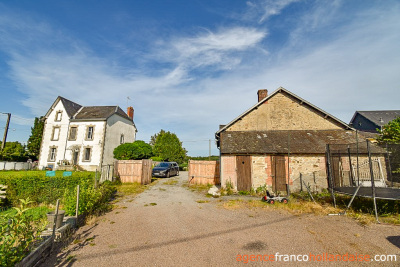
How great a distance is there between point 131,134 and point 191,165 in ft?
59.4

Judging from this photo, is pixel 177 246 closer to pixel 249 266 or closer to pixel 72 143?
pixel 249 266

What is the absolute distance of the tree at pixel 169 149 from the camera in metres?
34.1

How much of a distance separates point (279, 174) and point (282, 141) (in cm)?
286

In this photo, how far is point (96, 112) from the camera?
26.3 m

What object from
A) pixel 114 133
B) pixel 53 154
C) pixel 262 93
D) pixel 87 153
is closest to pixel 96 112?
pixel 114 133

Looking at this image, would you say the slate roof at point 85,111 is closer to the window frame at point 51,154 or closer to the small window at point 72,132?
the small window at point 72,132

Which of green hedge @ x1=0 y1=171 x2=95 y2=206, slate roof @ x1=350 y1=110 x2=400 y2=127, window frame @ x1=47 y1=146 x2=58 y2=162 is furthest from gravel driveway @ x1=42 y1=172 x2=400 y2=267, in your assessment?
slate roof @ x1=350 y1=110 x2=400 y2=127

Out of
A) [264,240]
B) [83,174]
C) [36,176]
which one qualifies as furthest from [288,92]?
[36,176]

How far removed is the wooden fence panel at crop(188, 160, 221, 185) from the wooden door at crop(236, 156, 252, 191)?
3.10m

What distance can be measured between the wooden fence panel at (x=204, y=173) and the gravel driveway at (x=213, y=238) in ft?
24.3

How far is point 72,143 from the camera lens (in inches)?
953

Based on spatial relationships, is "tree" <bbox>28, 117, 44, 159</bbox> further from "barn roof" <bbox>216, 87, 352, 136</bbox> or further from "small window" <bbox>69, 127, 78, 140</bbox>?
"barn roof" <bbox>216, 87, 352, 136</bbox>

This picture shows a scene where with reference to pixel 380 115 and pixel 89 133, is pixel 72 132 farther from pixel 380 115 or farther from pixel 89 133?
pixel 380 115

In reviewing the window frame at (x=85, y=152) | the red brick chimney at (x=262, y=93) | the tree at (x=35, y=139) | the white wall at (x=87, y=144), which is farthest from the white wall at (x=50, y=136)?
the red brick chimney at (x=262, y=93)
